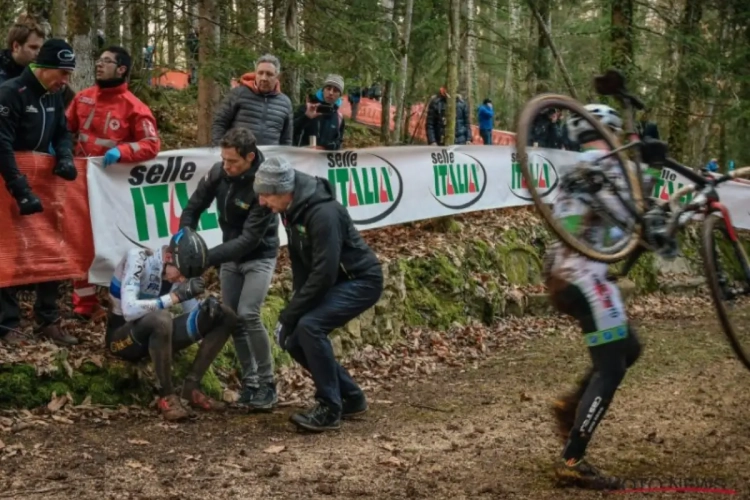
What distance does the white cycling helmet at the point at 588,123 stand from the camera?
5457mm

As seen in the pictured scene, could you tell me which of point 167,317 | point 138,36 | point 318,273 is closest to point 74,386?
point 167,317

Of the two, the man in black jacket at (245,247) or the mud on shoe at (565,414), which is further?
the man in black jacket at (245,247)

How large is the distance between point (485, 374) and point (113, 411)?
421cm

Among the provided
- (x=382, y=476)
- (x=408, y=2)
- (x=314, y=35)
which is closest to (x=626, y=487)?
(x=382, y=476)

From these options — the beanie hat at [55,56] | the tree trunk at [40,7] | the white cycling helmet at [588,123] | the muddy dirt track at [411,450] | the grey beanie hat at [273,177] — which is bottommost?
the muddy dirt track at [411,450]

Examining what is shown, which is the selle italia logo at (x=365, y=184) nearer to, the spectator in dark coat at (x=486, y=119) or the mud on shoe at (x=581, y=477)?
the mud on shoe at (x=581, y=477)

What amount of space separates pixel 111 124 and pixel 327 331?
272 cm

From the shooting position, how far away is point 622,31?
17.5 meters

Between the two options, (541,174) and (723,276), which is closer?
(723,276)

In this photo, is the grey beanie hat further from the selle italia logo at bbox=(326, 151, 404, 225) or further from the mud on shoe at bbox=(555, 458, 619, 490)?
the selle italia logo at bbox=(326, 151, 404, 225)

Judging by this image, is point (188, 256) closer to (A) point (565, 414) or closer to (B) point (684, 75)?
(A) point (565, 414)

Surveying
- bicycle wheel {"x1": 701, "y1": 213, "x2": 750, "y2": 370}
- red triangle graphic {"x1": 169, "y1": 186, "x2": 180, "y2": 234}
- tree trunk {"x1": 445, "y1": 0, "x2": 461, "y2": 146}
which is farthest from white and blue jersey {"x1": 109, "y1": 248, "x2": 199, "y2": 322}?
tree trunk {"x1": 445, "y1": 0, "x2": 461, "y2": 146}

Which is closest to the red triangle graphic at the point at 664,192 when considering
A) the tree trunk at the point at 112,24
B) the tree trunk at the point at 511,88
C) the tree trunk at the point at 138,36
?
the tree trunk at the point at 138,36

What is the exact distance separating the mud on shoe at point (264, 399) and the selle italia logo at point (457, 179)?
5347 mm
